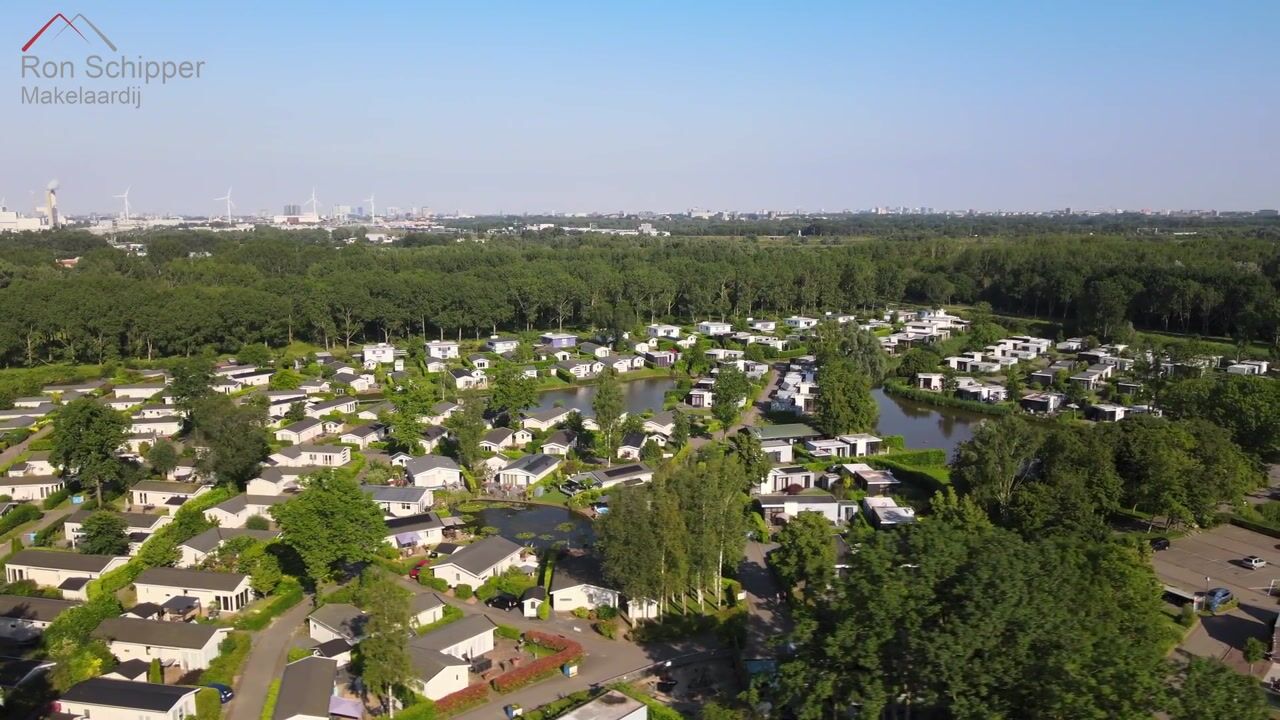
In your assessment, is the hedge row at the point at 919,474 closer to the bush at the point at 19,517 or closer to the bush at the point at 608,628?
the bush at the point at 608,628

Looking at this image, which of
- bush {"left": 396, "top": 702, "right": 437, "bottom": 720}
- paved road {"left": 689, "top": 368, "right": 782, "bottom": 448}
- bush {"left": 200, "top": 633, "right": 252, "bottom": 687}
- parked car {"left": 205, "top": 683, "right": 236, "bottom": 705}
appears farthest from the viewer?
paved road {"left": 689, "top": 368, "right": 782, "bottom": 448}

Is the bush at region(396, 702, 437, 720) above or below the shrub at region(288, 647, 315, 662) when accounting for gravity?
above

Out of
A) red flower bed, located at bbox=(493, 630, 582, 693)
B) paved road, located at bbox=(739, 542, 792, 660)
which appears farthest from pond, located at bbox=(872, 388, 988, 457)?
red flower bed, located at bbox=(493, 630, 582, 693)

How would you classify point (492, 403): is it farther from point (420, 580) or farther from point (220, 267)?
point (220, 267)

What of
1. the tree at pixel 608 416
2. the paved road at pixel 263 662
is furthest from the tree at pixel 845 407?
the paved road at pixel 263 662

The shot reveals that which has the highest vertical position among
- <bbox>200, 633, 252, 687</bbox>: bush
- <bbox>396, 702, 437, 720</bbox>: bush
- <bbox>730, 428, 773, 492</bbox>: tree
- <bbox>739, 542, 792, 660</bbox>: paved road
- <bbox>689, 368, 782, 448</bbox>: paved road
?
<bbox>730, 428, 773, 492</bbox>: tree

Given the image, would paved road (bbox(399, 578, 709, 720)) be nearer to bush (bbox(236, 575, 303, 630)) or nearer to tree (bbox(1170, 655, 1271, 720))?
bush (bbox(236, 575, 303, 630))

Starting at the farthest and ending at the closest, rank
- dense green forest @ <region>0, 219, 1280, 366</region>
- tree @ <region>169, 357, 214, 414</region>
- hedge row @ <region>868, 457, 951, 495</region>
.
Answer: dense green forest @ <region>0, 219, 1280, 366</region>
tree @ <region>169, 357, 214, 414</region>
hedge row @ <region>868, 457, 951, 495</region>
